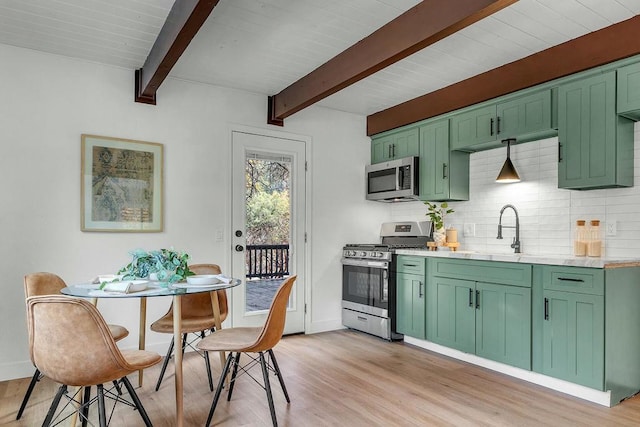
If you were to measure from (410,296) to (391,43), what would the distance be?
2.36 m

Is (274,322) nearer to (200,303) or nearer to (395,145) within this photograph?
(200,303)

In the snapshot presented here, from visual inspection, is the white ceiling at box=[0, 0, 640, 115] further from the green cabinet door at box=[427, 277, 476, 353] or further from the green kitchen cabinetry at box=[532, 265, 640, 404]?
the green cabinet door at box=[427, 277, 476, 353]

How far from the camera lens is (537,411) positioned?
2.66 metres

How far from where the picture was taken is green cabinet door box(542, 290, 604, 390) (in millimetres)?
2744

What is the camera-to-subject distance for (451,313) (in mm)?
3723

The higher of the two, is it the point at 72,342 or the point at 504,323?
the point at 72,342

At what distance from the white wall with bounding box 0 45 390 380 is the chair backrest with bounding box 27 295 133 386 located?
1615 mm

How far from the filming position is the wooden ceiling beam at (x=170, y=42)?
2.37 meters

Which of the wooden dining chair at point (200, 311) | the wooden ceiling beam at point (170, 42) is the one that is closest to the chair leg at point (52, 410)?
the wooden dining chair at point (200, 311)

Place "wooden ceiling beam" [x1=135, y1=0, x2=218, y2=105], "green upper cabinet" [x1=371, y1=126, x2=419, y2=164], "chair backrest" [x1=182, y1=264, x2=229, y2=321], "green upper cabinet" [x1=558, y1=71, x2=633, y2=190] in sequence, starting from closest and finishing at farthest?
"wooden ceiling beam" [x1=135, y1=0, x2=218, y2=105] < "green upper cabinet" [x1=558, y1=71, x2=633, y2=190] < "chair backrest" [x1=182, y1=264, x2=229, y2=321] < "green upper cabinet" [x1=371, y1=126, x2=419, y2=164]

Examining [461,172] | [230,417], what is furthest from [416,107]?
[230,417]

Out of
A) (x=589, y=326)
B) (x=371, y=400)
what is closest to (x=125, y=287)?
(x=371, y=400)

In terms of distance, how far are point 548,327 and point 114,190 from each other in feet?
11.6

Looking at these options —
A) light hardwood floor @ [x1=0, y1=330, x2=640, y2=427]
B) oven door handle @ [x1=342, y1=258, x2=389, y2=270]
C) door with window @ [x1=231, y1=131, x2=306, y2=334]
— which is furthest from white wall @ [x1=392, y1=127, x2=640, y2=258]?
door with window @ [x1=231, y1=131, x2=306, y2=334]
